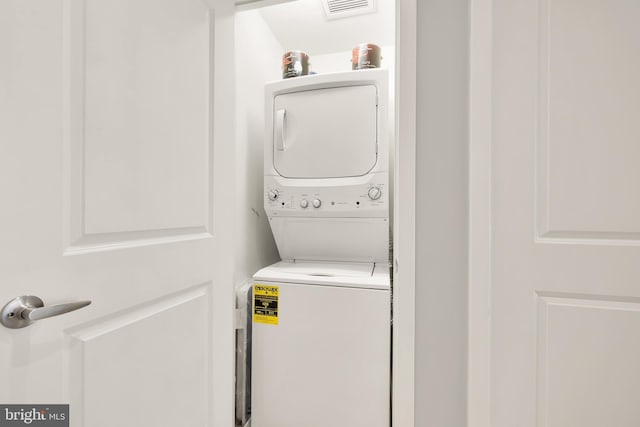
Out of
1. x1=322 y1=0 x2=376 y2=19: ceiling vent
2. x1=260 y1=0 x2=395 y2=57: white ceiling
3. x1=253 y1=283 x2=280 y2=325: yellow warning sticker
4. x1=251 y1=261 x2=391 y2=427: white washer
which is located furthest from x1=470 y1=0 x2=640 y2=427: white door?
x1=260 y1=0 x2=395 y2=57: white ceiling

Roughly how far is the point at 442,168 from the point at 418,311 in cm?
50

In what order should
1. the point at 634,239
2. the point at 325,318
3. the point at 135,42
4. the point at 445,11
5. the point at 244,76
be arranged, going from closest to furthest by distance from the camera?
the point at 135,42, the point at 634,239, the point at 445,11, the point at 325,318, the point at 244,76

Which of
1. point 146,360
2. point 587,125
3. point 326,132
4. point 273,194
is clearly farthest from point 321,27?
point 146,360

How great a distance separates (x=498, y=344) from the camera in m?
1.00

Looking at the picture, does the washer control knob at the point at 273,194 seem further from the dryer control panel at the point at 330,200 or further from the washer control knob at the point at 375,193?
the washer control knob at the point at 375,193

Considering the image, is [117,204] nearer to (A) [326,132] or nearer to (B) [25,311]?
(B) [25,311]

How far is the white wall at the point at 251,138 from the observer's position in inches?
66.6

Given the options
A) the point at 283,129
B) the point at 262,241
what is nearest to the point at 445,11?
the point at 283,129

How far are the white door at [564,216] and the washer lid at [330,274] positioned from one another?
1.72ft

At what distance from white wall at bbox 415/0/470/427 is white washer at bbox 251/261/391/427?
1.01 ft

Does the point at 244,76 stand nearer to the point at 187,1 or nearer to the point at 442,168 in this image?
the point at 187,1

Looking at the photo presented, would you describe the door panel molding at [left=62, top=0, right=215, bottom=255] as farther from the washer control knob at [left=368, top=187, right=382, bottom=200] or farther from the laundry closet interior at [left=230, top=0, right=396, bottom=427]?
the washer control knob at [left=368, top=187, right=382, bottom=200]

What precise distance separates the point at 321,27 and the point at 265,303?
174cm

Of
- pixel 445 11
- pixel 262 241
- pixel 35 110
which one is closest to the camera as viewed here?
pixel 35 110
